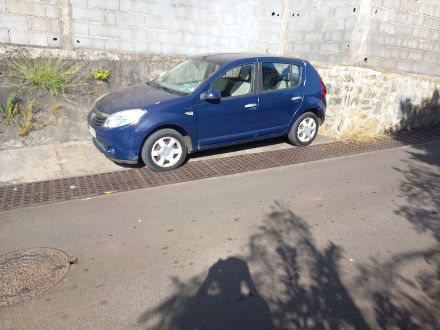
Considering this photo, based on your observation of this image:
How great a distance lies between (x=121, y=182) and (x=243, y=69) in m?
2.66

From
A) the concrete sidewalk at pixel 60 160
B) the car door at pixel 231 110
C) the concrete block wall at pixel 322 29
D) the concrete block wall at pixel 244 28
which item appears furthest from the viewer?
the concrete block wall at pixel 322 29

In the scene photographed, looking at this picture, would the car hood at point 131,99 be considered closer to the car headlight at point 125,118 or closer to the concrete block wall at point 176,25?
the car headlight at point 125,118

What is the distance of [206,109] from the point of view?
5.96m

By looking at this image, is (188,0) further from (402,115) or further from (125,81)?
(402,115)

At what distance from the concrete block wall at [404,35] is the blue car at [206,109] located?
280 centimetres

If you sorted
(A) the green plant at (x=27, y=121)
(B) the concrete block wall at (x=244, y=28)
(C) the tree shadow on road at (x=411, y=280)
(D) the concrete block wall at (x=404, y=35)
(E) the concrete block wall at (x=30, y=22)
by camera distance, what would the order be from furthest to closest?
(D) the concrete block wall at (x=404, y=35) < (B) the concrete block wall at (x=244, y=28) < (E) the concrete block wall at (x=30, y=22) < (A) the green plant at (x=27, y=121) < (C) the tree shadow on road at (x=411, y=280)

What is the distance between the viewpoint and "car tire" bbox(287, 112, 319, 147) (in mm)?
7152

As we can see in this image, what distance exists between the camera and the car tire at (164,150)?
5.69m

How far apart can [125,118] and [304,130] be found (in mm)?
3412

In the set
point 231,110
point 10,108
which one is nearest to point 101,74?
point 10,108

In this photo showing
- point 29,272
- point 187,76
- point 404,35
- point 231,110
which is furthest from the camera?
point 404,35

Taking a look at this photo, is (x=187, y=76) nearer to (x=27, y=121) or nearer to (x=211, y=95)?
(x=211, y=95)

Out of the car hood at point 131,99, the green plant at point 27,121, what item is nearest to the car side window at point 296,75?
the car hood at point 131,99

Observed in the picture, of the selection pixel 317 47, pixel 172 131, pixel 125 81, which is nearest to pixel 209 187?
pixel 172 131
